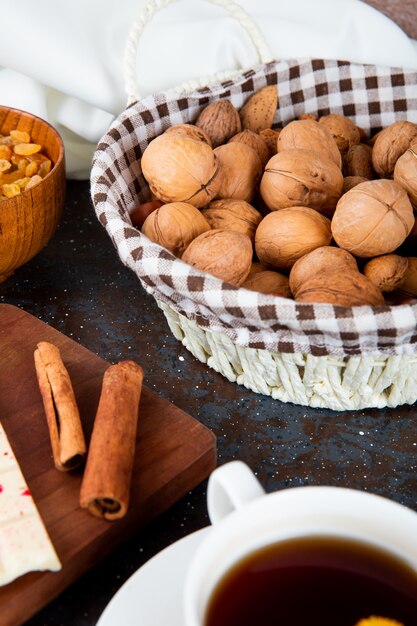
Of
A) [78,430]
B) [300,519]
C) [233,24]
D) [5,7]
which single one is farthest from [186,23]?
[300,519]

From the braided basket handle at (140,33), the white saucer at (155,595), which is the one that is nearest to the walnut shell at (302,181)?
the braided basket handle at (140,33)

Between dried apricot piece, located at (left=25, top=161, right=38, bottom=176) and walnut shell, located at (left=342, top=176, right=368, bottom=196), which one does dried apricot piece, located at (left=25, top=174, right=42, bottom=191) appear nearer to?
dried apricot piece, located at (left=25, top=161, right=38, bottom=176)

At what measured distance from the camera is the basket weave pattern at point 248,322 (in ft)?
1.84

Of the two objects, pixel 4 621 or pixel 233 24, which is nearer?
pixel 4 621

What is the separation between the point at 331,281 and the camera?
0.63m

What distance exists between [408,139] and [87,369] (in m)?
0.41

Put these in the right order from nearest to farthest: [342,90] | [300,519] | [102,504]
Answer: [300,519]
[102,504]
[342,90]

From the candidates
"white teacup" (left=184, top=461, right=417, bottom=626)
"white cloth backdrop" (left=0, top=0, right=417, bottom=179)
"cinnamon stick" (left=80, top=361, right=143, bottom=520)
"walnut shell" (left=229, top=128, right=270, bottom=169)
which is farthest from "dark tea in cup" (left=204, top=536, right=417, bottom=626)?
"white cloth backdrop" (left=0, top=0, right=417, bottom=179)

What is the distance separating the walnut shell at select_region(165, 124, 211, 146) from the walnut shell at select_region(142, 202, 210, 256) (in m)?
0.09

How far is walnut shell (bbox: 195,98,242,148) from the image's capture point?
84 cm

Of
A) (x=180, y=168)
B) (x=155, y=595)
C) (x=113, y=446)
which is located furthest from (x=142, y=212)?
(x=155, y=595)

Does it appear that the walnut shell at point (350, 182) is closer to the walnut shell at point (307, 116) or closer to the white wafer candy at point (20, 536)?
the walnut shell at point (307, 116)

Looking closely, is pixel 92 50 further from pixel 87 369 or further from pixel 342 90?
pixel 87 369

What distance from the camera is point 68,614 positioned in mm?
534
